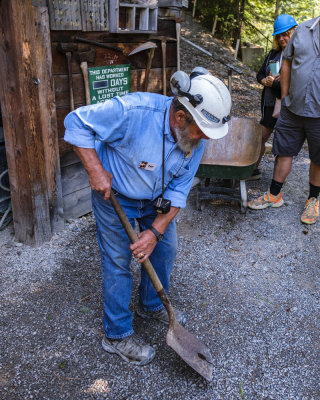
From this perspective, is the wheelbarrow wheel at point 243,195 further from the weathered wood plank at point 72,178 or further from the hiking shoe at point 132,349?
the hiking shoe at point 132,349

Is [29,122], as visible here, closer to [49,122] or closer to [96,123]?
[49,122]

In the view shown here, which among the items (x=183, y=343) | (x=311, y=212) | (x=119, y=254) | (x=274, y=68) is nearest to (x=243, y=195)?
(x=311, y=212)

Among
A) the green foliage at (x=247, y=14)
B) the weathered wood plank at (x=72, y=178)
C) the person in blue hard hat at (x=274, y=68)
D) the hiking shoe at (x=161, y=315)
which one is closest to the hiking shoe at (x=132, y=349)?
the hiking shoe at (x=161, y=315)

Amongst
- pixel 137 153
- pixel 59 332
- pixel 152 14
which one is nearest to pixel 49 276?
pixel 59 332

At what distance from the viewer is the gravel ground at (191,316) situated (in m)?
2.53

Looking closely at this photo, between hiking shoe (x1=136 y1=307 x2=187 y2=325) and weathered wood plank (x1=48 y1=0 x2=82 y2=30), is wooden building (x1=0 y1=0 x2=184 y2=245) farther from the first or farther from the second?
hiking shoe (x1=136 y1=307 x2=187 y2=325)

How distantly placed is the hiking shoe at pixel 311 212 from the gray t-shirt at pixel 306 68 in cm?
112

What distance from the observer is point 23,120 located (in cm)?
333

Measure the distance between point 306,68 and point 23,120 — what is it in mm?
2855

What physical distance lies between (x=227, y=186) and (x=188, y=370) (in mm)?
2881

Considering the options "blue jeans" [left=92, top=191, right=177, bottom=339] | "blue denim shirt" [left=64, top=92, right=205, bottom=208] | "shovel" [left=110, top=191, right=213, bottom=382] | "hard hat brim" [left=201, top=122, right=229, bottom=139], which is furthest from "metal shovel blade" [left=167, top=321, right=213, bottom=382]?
"hard hat brim" [left=201, top=122, right=229, bottom=139]

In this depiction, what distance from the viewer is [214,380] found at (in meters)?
2.59

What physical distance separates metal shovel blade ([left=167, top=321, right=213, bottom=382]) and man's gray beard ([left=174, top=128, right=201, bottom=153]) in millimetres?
1230

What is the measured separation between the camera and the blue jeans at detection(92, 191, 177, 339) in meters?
2.45
